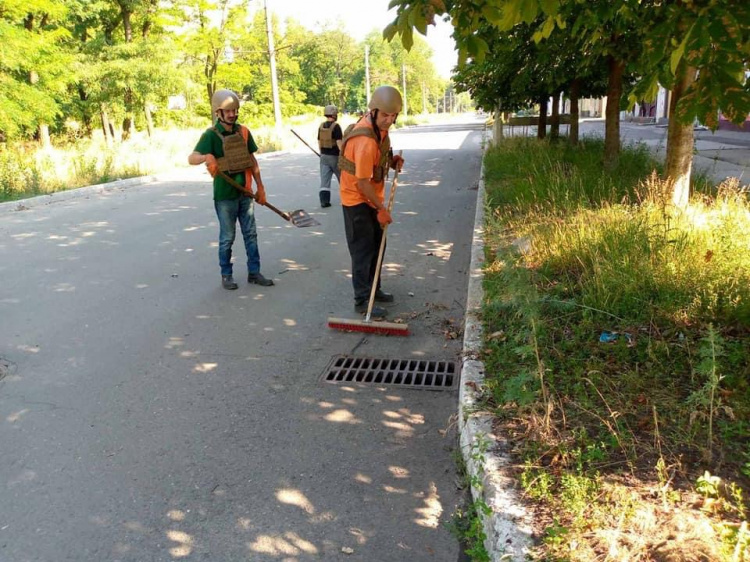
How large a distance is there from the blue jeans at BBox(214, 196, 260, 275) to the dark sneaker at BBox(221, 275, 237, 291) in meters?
0.05

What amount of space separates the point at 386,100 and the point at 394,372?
2188mm

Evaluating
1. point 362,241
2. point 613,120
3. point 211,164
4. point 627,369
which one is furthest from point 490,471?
point 613,120

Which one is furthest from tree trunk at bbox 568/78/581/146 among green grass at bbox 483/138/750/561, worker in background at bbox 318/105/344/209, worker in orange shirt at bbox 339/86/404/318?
worker in orange shirt at bbox 339/86/404/318

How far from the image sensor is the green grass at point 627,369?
2.47 metres

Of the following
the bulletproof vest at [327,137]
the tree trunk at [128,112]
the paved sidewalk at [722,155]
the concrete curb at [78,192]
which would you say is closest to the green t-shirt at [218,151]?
the bulletproof vest at [327,137]

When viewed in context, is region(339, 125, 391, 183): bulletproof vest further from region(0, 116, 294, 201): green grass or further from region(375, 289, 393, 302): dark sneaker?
region(0, 116, 294, 201): green grass

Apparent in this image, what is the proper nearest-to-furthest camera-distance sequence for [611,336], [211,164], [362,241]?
[611,336] → [362,241] → [211,164]

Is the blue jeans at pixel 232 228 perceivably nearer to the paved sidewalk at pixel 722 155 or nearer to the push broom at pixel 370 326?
the push broom at pixel 370 326

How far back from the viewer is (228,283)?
6.52m

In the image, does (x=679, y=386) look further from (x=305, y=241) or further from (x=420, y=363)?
(x=305, y=241)

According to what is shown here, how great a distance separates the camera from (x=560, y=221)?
6133 millimetres

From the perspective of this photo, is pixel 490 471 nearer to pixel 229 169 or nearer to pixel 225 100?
pixel 229 169

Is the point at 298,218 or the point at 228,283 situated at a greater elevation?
the point at 298,218

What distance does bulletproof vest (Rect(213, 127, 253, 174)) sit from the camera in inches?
249
